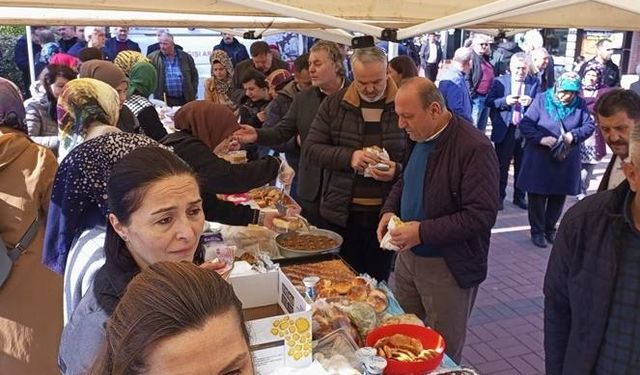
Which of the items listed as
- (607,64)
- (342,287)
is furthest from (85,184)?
(607,64)

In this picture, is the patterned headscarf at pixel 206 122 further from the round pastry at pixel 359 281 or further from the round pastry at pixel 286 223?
the round pastry at pixel 359 281

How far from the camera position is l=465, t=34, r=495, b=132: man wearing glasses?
7624 millimetres

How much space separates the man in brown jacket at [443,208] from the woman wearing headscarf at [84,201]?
1399 mm

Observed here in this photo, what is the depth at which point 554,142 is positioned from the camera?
5.72 m

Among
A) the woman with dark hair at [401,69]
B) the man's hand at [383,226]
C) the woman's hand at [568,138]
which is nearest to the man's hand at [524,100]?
the woman's hand at [568,138]

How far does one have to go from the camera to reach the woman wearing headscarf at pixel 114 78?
431cm

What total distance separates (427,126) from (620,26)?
1.59m

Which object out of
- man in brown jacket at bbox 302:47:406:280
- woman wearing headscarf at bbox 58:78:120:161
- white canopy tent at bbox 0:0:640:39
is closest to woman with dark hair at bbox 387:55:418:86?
white canopy tent at bbox 0:0:640:39

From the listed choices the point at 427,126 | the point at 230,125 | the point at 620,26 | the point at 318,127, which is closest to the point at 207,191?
the point at 230,125

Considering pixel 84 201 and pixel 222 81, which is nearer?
pixel 84 201

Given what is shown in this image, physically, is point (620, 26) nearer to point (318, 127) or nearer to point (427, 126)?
point (427, 126)

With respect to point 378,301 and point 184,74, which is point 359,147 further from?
point 184,74

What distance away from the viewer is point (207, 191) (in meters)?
3.20

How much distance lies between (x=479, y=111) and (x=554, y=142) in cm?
227
